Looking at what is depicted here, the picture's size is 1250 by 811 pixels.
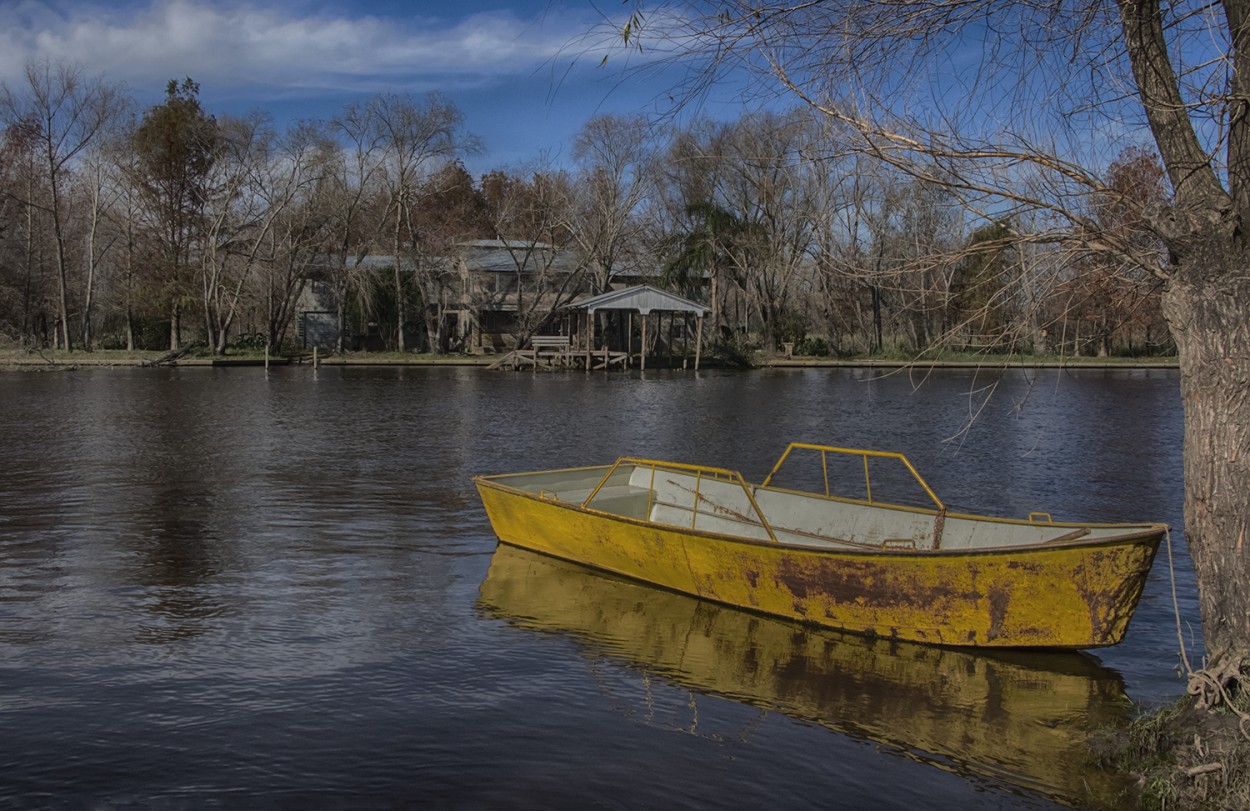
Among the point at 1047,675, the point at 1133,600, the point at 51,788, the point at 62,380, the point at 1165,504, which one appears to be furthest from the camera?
the point at 62,380

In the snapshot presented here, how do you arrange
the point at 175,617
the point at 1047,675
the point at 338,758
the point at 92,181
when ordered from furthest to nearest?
the point at 92,181, the point at 175,617, the point at 1047,675, the point at 338,758

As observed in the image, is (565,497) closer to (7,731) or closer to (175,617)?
(175,617)

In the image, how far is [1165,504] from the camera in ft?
57.0

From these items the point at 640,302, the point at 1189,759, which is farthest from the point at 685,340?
the point at 1189,759

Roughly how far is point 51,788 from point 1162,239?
7.72 metres

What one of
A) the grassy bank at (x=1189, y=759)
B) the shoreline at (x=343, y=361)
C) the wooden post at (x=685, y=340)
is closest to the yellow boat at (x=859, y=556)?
the grassy bank at (x=1189, y=759)

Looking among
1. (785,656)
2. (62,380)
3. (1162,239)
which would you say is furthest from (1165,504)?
(62,380)

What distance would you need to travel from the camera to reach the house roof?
2174 inches

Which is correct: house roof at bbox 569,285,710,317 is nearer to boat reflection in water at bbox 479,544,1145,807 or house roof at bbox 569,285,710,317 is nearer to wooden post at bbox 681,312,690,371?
wooden post at bbox 681,312,690,371

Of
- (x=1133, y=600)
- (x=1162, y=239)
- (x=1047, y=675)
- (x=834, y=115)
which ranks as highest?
(x=834, y=115)

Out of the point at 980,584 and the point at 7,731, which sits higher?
the point at 980,584

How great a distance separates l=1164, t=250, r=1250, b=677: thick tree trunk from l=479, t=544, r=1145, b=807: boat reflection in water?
1472 millimetres

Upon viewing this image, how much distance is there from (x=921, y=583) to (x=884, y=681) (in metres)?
0.94

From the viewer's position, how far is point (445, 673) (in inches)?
356
